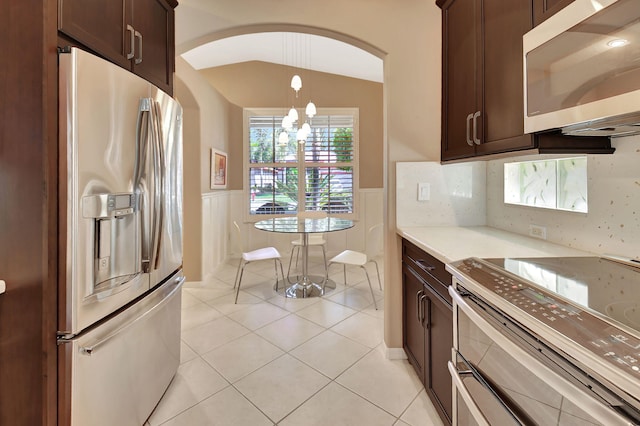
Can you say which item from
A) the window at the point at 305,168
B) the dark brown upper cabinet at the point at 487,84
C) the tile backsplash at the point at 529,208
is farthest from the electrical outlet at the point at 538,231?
the window at the point at 305,168

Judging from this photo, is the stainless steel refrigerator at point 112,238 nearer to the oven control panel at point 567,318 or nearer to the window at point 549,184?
the oven control panel at point 567,318

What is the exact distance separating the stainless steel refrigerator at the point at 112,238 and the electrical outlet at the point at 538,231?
1977 mm

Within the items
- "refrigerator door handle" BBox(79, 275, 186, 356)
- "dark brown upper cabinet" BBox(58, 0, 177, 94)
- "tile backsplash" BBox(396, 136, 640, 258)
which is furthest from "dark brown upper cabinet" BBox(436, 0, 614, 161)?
"refrigerator door handle" BBox(79, 275, 186, 356)

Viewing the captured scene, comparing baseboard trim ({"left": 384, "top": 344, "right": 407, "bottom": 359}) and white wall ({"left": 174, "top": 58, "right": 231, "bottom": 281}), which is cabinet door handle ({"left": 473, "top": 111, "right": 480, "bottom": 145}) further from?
white wall ({"left": 174, "top": 58, "right": 231, "bottom": 281})

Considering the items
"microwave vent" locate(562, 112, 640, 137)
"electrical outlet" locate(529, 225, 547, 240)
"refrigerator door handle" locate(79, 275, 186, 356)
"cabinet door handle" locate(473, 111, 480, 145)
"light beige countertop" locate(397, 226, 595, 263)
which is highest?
"cabinet door handle" locate(473, 111, 480, 145)

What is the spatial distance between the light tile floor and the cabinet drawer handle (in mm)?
765

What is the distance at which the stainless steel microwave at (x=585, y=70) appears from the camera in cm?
77

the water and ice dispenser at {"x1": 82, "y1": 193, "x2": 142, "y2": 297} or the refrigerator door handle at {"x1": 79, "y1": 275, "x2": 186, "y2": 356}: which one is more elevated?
the water and ice dispenser at {"x1": 82, "y1": 193, "x2": 142, "y2": 297}

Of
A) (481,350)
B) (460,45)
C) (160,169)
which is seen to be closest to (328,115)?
(460,45)

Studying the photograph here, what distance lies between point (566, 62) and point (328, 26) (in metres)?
1.47

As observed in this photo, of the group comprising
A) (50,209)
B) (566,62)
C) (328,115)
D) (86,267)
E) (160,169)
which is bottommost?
(86,267)

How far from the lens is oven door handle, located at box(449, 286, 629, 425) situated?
0.54 meters

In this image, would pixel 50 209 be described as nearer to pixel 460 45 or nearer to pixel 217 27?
pixel 217 27

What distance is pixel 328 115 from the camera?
16.2 ft
